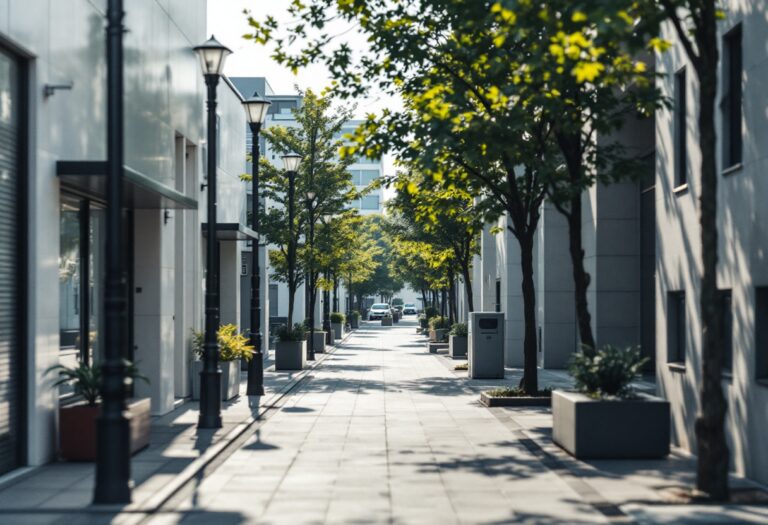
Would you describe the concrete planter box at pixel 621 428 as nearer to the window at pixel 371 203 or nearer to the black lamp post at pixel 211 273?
the black lamp post at pixel 211 273

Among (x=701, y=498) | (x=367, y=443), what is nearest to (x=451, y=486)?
(x=701, y=498)

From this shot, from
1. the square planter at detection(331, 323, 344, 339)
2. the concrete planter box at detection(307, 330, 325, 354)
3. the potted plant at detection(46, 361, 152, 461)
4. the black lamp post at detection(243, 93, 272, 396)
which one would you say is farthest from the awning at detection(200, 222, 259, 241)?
the square planter at detection(331, 323, 344, 339)

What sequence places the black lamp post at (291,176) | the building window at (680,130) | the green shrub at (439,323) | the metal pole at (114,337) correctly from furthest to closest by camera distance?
the green shrub at (439,323) → the black lamp post at (291,176) → the building window at (680,130) → the metal pole at (114,337)

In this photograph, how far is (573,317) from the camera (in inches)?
1176

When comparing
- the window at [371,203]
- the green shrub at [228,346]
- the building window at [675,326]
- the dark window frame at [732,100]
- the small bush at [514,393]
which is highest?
the window at [371,203]

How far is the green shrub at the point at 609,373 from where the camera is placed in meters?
13.0

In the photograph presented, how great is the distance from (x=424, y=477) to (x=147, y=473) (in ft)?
10.7

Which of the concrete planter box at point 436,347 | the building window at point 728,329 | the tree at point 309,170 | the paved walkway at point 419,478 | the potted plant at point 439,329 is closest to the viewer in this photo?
the paved walkway at point 419,478

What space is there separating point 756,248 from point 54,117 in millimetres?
8821

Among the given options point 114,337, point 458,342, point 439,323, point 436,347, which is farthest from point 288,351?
point 114,337

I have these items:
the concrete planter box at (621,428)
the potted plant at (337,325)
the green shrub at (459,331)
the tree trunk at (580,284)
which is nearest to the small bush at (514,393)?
the tree trunk at (580,284)

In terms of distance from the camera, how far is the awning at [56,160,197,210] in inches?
500

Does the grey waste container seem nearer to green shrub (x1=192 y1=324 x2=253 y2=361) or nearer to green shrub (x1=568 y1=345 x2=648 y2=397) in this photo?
green shrub (x1=192 y1=324 x2=253 y2=361)

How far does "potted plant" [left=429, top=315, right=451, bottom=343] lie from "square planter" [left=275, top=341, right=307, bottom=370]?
Result: 1657 cm
